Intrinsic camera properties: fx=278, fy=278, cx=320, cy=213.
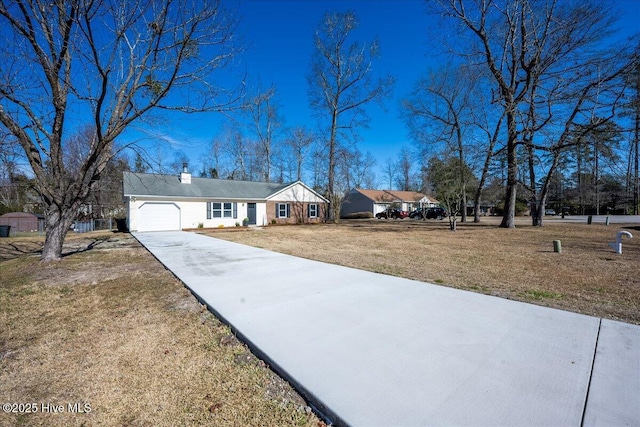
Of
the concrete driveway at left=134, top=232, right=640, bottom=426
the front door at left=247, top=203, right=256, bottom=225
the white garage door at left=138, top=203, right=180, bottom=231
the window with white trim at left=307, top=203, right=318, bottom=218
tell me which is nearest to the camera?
the concrete driveway at left=134, top=232, right=640, bottom=426

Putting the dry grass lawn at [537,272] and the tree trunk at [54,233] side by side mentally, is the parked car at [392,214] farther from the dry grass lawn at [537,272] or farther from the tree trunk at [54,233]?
the tree trunk at [54,233]

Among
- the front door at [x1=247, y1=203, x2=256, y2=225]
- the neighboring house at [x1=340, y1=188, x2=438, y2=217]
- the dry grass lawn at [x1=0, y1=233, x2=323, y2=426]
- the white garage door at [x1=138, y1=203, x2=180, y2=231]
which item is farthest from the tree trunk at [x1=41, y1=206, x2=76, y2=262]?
the neighboring house at [x1=340, y1=188, x2=438, y2=217]

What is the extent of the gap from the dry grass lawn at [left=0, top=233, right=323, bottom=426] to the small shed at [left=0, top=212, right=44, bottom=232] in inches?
960

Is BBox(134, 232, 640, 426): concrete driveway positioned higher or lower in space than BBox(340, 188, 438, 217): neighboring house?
lower

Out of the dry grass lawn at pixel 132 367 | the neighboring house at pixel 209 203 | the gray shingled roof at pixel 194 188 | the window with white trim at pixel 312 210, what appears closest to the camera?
the dry grass lawn at pixel 132 367

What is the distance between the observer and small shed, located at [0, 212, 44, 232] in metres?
21.0

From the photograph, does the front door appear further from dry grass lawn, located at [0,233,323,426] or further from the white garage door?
dry grass lawn, located at [0,233,323,426]

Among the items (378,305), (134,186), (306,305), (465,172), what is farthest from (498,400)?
(134,186)

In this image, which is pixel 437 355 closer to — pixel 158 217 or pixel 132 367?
pixel 132 367

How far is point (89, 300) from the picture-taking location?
4.50 meters

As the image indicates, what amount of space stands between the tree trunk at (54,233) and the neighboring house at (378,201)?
32136 millimetres

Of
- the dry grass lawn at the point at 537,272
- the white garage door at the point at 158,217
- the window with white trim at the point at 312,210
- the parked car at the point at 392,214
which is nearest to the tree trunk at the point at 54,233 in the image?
the dry grass lawn at the point at 537,272

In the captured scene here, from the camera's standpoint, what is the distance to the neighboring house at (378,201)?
1556 inches

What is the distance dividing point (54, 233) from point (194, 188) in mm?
12891
